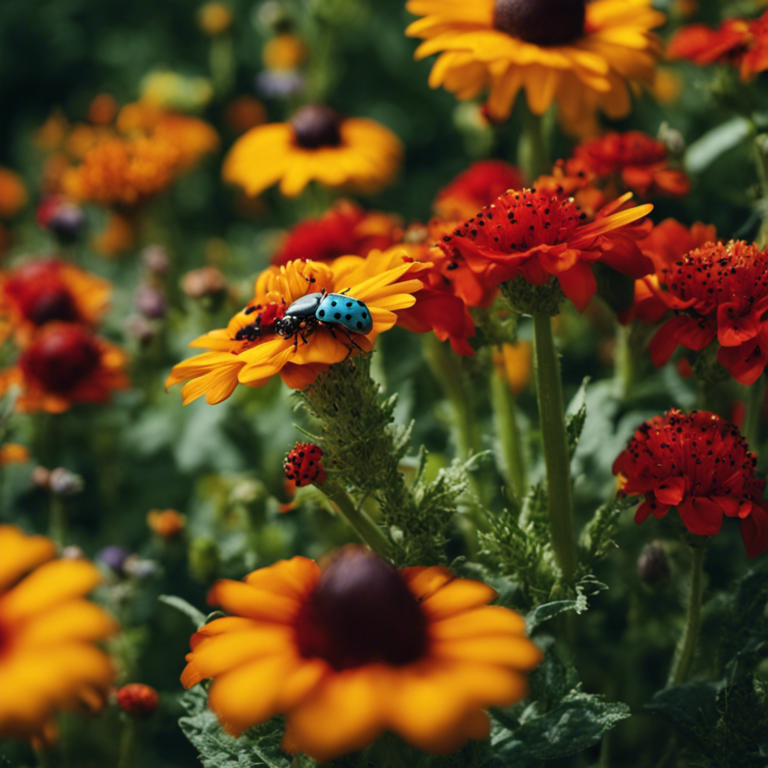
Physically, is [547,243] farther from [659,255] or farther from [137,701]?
[137,701]

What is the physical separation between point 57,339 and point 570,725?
0.90 meters

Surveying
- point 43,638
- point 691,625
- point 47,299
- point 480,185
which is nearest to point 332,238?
point 480,185

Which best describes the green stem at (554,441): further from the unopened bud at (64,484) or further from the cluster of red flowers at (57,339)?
the cluster of red flowers at (57,339)

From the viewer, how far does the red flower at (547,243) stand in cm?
67

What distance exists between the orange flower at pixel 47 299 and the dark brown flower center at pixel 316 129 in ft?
1.42

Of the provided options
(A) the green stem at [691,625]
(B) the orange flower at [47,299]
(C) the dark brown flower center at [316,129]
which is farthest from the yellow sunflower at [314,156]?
(A) the green stem at [691,625]

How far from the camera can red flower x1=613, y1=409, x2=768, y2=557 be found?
2.28ft

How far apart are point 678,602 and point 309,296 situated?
0.60 metres

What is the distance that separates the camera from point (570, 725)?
27.0 inches

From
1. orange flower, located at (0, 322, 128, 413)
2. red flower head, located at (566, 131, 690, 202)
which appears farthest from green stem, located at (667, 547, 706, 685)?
orange flower, located at (0, 322, 128, 413)

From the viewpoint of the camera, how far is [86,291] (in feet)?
4.71

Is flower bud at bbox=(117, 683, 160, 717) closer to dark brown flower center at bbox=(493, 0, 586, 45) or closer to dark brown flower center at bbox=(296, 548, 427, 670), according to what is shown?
dark brown flower center at bbox=(296, 548, 427, 670)

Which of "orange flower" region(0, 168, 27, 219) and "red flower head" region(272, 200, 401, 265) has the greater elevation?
"red flower head" region(272, 200, 401, 265)

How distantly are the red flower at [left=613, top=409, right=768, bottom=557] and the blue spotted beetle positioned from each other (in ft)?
0.91
